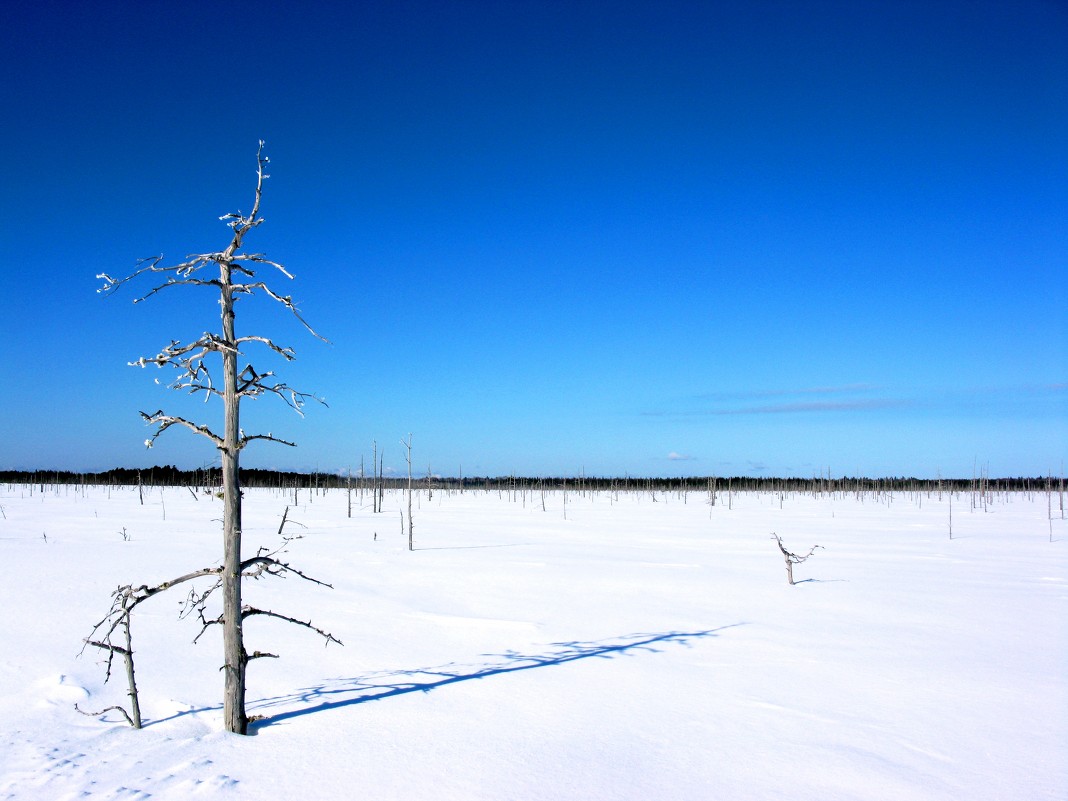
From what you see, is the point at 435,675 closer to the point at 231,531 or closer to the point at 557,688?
the point at 557,688

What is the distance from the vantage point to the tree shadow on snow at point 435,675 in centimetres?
486

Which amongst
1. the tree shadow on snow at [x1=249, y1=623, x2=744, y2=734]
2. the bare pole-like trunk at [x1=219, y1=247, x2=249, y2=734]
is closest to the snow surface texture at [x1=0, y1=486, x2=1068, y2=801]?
the tree shadow on snow at [x1=249, y1=623, x2=744, y2=734]

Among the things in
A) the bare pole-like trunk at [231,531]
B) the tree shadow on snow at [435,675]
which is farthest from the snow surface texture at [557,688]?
the bare pole-like trunk at [231,531]

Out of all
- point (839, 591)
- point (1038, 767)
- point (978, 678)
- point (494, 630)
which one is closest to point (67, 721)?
point (494, 630)

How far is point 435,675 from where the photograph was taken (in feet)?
18.9

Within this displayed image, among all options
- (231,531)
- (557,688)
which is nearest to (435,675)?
(557,688)

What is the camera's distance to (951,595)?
412 inches

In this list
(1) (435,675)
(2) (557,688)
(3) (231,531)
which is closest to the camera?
(3) (231,531)

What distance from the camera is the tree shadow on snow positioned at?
4.86m

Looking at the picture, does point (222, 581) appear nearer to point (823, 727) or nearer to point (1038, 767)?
point (823, 727)

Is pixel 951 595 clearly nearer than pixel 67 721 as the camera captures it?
No

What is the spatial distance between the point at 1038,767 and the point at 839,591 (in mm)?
7035

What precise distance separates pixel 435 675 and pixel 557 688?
1087 millimetres

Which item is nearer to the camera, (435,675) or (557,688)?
(557,688)
